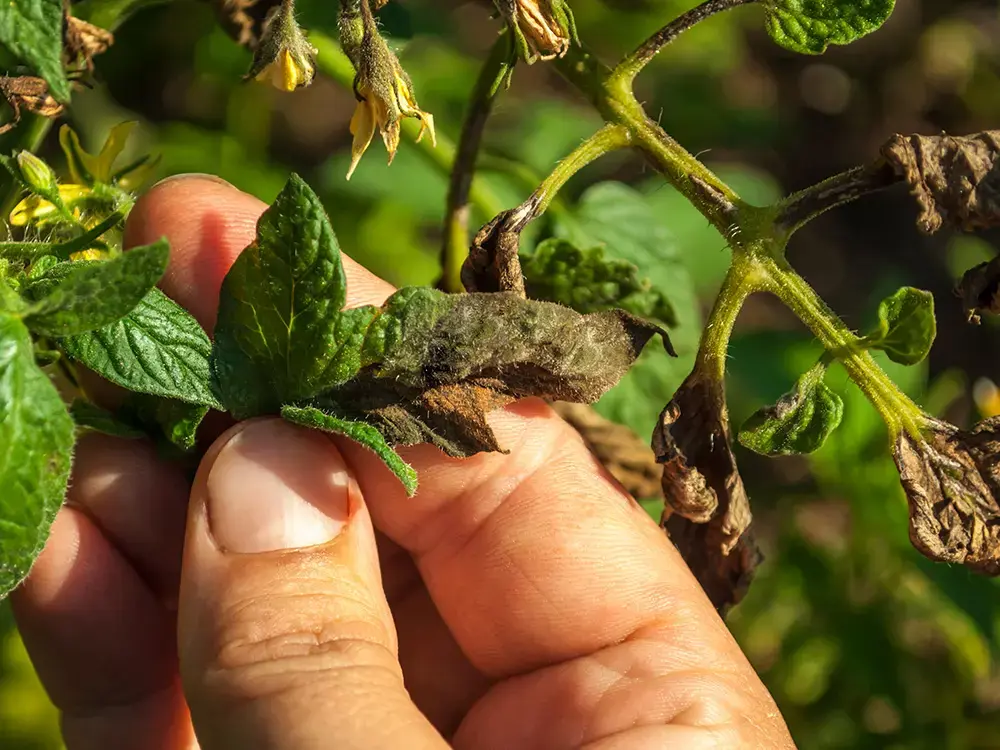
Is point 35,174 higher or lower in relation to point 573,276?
higher

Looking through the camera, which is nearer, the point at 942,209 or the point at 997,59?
the point at 942,209

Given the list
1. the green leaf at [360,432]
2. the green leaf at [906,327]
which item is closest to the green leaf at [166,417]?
the green leaf at [360,432]

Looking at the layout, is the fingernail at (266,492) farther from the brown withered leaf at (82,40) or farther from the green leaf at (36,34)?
the brown withered leaf at (82,40)

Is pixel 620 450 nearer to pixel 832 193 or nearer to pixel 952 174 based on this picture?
pixel 832 193

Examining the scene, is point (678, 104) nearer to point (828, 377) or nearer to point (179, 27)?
point (828, 377)

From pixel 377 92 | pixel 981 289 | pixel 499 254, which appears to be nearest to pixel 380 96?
pixel 377 92

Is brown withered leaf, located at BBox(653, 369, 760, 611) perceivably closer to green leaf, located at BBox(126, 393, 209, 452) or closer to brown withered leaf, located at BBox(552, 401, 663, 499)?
brown withered leaf, located at BBox(552, 401, 663, 499)

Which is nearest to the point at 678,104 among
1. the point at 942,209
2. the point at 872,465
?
the point at 872,465
